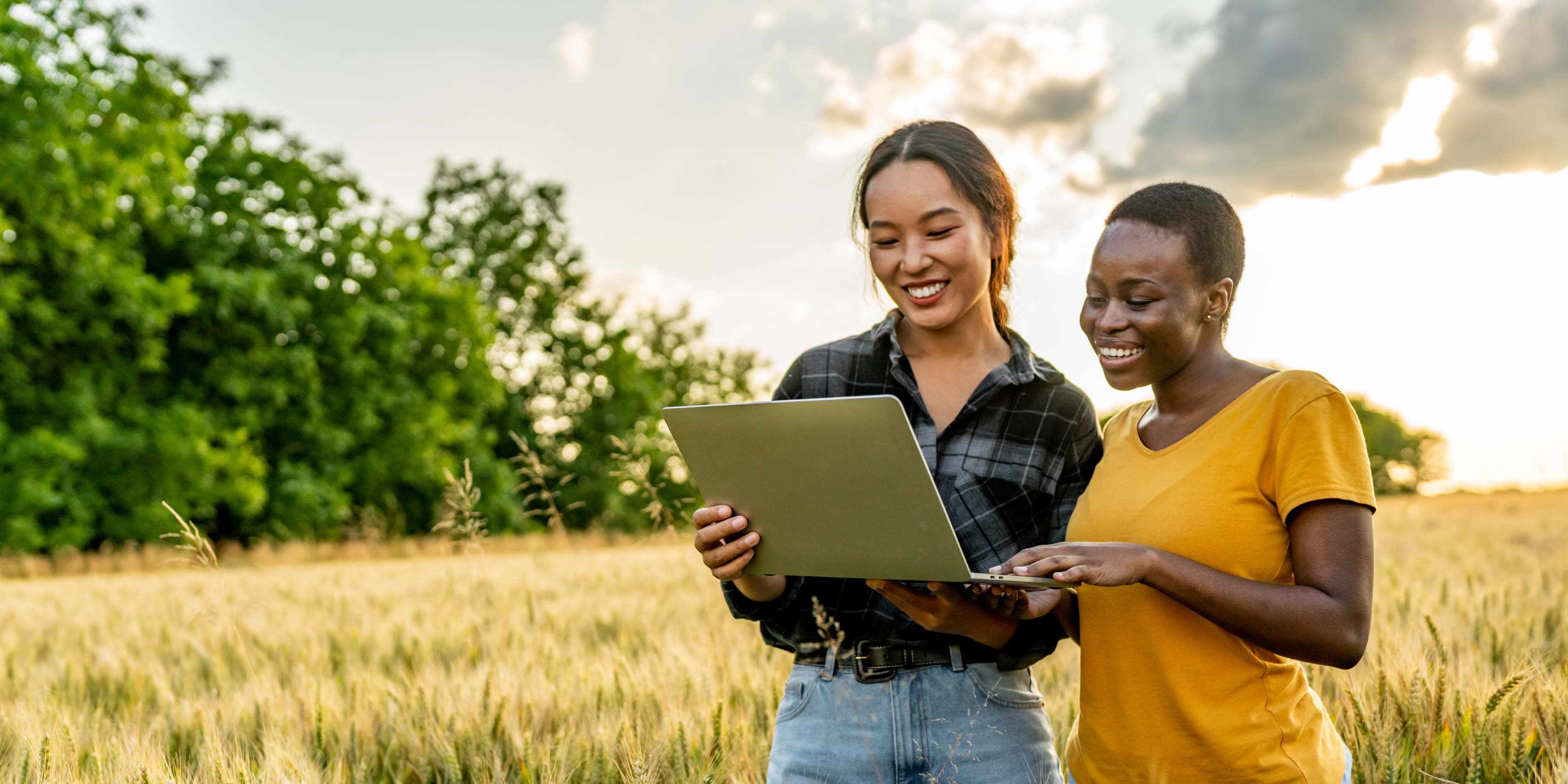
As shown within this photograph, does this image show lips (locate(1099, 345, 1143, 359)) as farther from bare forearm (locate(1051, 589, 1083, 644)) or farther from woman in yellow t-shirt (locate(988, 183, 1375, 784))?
bare forearm (locate(1051, 589, 1083, 644))

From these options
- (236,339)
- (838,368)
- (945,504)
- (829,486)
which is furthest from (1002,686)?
(236,339)

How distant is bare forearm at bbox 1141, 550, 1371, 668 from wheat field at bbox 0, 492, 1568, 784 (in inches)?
40.2

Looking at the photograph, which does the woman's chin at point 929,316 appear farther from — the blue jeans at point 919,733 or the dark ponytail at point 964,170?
the blue jeans at point 919,733

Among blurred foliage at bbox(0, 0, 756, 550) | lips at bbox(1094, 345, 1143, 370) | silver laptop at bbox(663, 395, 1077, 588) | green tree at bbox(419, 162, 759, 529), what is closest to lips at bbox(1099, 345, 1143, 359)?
lips at bbox(1094, 345, 1143, 370)

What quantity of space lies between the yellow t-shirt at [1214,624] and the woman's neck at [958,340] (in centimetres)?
45

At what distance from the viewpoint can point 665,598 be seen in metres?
5.94

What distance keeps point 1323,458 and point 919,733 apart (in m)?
0.90

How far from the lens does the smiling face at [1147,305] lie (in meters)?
1.71

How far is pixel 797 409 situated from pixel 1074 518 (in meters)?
0.70

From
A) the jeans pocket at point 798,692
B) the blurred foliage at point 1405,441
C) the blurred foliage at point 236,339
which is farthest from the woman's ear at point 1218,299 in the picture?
the blurred foliage at point 1405,441

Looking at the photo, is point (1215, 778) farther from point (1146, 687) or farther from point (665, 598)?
point (665, 598)

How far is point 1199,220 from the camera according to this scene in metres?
1.72

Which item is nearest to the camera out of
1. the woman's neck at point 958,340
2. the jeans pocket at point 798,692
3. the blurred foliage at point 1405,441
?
the jeans pocket at point 798,692

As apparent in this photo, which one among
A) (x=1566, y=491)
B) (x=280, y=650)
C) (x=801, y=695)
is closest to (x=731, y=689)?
(x=801, y=695)
